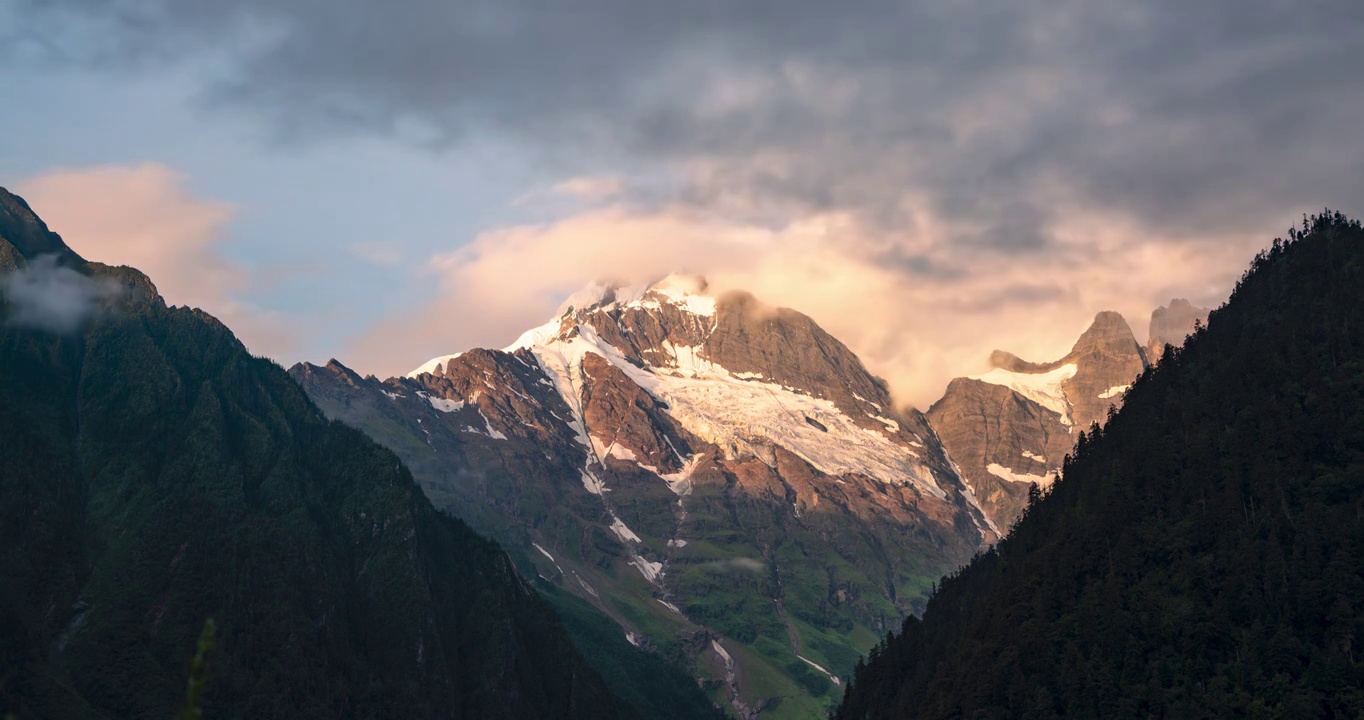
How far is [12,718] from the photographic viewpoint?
227 feet

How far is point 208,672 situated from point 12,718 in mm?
10203

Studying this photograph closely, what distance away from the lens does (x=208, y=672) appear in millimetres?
70688
